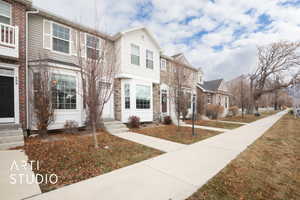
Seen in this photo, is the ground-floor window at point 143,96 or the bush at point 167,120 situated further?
the bush at point 167,120

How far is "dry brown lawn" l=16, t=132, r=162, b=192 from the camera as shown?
3.44 meters

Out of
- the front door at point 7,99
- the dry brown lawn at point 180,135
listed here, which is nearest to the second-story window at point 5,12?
the front door at point 7,99

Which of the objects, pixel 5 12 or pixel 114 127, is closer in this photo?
pixel 5 12

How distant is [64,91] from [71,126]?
215cm

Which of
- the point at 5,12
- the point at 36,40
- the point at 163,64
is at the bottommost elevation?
the point at 36,40

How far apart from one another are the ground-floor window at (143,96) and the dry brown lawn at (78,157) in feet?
17.5

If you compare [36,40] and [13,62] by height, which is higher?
[36,40]

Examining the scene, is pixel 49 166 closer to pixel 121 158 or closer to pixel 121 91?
pixel 121 158

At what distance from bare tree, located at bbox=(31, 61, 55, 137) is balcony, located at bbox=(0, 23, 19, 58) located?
1067 millimetres

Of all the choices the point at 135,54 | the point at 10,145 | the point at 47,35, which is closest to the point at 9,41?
the point at 47,35

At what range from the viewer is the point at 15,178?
10.4 feet

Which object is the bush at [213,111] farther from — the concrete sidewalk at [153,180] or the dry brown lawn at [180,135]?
the concrete sidewalk at [153,180]

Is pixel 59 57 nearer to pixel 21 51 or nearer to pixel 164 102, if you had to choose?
pixel 21 51

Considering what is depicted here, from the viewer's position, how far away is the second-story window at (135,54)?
430 inches
